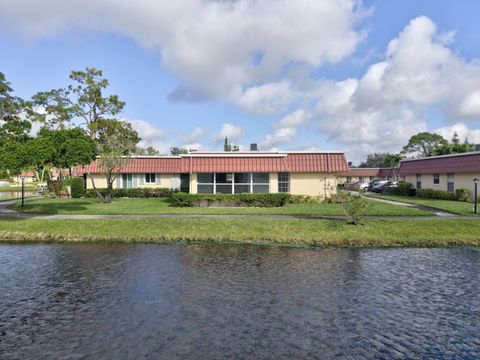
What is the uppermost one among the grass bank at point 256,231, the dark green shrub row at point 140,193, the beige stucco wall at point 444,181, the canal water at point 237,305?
the beige stucco wall at point 444,181

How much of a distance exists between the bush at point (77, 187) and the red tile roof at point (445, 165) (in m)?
36.1

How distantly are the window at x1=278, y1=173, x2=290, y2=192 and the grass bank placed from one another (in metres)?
10.3

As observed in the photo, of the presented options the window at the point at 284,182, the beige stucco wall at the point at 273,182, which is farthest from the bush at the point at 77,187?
the window at the point at 284,182

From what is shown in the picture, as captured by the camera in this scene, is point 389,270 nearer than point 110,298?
No

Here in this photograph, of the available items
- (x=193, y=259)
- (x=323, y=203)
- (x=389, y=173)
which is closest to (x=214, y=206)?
(x=323, y=203)

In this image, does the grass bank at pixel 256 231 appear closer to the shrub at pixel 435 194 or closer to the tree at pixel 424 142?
the shrub at pixel 435 194

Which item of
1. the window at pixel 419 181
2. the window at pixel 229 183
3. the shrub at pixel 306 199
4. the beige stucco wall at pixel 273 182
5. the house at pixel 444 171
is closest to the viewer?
the window at pixel 229 183

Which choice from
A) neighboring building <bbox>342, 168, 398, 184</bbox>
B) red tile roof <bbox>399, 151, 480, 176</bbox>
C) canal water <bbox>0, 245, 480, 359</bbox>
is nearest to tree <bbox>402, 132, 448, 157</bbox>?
neighboring building <bbox>342, 168, 398, 184</bbox>

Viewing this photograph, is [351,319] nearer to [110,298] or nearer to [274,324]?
[274,324]

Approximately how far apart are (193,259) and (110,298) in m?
5.01

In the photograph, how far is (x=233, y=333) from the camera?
341 inches

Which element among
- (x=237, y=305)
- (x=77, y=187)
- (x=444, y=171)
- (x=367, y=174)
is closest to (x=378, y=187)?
(x=444, y=171)

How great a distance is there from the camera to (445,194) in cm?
3462

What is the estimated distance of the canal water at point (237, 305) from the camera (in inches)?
316
